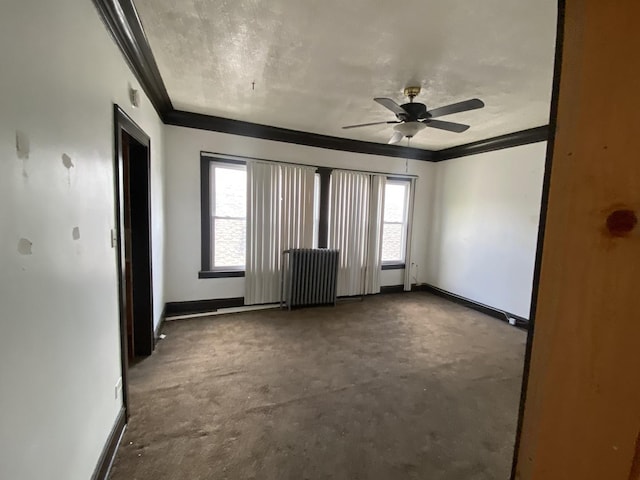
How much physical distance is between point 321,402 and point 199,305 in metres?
2.38

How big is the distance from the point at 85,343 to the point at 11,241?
28.3 inches

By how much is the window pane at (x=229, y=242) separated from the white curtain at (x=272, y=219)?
0.47 ft

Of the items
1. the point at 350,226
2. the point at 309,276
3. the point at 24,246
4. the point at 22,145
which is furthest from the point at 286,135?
the point at 24,246

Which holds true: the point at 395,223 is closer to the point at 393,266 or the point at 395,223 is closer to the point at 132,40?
the point at 393,266

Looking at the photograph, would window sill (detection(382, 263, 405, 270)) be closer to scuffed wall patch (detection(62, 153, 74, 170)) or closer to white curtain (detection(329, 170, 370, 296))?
white curtain (detection(329, 170, 370, 296))

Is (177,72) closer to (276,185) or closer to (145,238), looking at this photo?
(145,238)

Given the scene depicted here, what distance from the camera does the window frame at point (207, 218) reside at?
3.94 m

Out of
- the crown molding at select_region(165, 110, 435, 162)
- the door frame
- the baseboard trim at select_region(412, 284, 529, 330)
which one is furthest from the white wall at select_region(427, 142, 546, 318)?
the door frame

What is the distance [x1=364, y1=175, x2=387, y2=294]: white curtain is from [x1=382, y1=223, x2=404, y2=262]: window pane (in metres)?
0.26

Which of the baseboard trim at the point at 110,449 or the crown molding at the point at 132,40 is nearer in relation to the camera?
the baseboard trim at the point at 110,449

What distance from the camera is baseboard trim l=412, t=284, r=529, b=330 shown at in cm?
407

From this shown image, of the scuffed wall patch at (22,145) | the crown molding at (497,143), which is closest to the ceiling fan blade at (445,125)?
the crown molding at (497,143)

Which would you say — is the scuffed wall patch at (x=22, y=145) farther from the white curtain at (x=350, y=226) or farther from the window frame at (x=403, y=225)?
the window frame at (x=403, y=225)

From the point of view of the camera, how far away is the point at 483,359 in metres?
3.12
